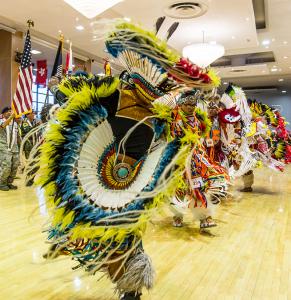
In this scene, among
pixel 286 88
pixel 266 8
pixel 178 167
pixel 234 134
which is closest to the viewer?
pixel 178 167

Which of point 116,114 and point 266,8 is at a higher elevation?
point 266,8

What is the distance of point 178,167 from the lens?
1.46 metres

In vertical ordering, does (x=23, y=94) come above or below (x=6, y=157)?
above

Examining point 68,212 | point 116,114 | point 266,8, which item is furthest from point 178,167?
point 266,8

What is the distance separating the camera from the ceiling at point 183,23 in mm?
6531

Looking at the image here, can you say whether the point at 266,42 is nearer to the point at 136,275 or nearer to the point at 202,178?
the point at 202,178

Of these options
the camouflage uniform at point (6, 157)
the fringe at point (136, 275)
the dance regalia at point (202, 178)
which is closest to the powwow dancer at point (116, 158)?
the fringe at point (136, 275)

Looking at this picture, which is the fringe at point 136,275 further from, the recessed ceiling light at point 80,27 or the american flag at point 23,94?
the recessed ceiling light at point 80,27

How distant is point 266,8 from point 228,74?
7.32 m

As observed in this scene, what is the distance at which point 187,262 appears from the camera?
8.21 feet

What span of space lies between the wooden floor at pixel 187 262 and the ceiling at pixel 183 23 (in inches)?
120

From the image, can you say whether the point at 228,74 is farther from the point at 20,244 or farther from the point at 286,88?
the point at 20,244

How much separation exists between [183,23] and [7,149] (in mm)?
4579

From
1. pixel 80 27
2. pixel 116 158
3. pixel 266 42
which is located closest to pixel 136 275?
pixel 116 158
